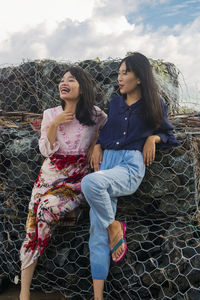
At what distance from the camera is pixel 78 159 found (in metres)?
1.69

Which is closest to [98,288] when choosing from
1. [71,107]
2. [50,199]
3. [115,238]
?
[115,238]

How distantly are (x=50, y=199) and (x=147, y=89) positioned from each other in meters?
0.72

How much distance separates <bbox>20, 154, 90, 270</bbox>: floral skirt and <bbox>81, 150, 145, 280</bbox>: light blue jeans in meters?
0.19

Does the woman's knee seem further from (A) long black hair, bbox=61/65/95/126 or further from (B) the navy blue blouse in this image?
(A) long black hair, bbox=61/65/95/126

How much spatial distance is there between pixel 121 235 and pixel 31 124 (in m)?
1.14

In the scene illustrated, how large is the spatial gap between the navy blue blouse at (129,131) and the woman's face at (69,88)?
235 mm

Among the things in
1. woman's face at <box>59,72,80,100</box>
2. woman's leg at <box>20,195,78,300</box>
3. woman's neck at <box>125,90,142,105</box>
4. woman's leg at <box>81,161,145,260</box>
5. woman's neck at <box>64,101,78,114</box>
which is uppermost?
woman's face at <box>59,72,80,100</box>

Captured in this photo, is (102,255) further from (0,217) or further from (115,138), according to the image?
(0,217)

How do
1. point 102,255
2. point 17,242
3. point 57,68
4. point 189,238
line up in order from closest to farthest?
point 102,255 < point 189,238 < point 17,242 < point 57,68

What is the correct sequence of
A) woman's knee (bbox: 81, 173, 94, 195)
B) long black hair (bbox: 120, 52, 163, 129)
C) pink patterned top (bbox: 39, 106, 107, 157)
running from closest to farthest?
woman's knee (bbox: 81, 173, 94, 195) → long black hair (bbox: 120, 52, 163, 129) → pink patterned top (bbox: 39, 106, 107, 157)

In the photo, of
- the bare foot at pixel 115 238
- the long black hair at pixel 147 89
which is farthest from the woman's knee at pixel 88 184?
the long black hair at pixel 147 89

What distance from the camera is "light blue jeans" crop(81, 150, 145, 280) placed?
4.33 feet

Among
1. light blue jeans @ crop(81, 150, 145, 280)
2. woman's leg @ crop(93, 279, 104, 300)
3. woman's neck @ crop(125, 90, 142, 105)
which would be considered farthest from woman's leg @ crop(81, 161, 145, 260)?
woman's neck @ crop(125, 90, 142, 105)

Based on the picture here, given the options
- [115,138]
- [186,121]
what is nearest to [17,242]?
[115,138]
